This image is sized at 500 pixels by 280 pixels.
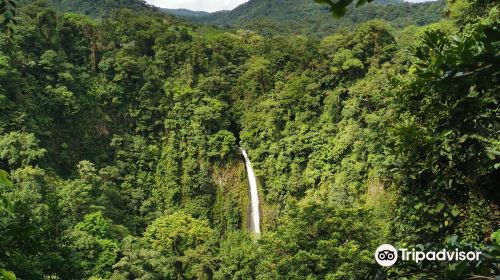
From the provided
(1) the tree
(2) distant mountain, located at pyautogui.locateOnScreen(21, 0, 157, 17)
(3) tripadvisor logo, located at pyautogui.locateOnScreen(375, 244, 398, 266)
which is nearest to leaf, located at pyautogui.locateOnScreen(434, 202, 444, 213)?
(3) tripadvisor logo, located at pyautogui.locateOnScreen(375, 244, 398, 266)

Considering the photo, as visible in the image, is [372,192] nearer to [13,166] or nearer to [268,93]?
[268,93]

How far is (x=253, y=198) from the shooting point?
24.8 metres

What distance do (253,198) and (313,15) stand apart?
Answer: 57.3 meters

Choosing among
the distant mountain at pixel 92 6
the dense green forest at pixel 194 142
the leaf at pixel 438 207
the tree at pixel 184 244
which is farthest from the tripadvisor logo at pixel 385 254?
the distant mountain at pixel 92 6

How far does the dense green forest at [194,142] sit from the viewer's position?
13055 millimetres

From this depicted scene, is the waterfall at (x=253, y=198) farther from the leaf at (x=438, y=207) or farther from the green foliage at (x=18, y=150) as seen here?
→ the leaf at (x=438, y=207)

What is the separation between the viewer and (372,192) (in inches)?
732

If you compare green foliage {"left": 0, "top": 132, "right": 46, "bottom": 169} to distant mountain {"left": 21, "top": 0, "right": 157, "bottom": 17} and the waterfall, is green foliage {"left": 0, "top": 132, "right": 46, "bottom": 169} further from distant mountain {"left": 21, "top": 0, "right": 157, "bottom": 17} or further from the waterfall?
distant mountain {"left": 21, "top": 0, "right": 157, "bottom": 17}

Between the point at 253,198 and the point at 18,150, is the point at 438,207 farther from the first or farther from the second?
the point at 253,198

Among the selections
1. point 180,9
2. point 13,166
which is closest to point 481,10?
point 13,166

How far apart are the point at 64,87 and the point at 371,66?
16.8 m

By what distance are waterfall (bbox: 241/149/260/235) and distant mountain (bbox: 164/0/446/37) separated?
10807 mm

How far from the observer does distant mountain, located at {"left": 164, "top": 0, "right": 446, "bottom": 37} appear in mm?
51156

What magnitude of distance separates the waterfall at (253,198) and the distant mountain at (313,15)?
10807 mm
